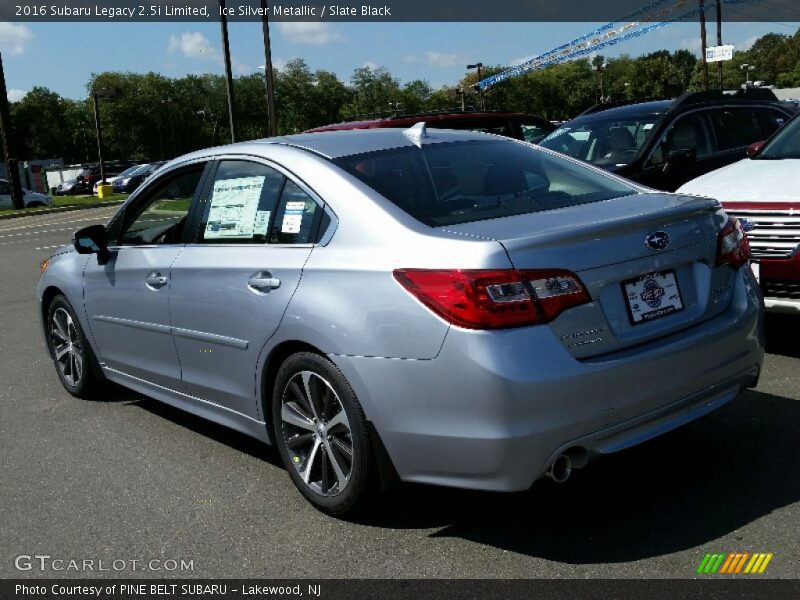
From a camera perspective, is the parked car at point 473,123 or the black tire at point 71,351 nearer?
the black tire at point 71,351

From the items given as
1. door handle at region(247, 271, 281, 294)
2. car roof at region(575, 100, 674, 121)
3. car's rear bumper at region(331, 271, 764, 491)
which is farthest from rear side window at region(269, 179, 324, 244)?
car roof at region(575, 100, 674, 121)

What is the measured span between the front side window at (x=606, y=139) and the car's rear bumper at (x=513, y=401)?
5839 mm

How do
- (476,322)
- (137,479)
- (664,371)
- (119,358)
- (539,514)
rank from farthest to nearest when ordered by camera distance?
(119,358), (137,479), (539,514), (664,371), (476,322)

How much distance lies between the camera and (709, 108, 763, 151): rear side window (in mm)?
9719

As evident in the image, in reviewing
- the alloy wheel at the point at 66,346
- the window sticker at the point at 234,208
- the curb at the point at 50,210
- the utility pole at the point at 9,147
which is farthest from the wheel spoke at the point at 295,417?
the utility pole at the point at 9,147

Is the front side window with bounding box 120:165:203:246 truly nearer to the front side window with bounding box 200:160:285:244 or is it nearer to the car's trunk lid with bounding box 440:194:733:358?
the front side window with bounding box 200:160:285:244

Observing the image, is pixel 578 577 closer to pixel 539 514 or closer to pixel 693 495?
pixel 539 514

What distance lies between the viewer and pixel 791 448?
4.25 m

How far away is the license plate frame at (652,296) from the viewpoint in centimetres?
341

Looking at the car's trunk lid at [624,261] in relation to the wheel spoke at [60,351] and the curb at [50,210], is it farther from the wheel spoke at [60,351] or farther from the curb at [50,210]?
the curb at [50,210]

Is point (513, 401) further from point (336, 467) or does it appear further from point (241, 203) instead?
point (241, 203)

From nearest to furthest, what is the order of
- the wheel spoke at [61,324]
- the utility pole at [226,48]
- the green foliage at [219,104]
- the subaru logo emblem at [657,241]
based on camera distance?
→ 1. the subaru logo emblem at [657,241]
2. the wheel spoke at [61,324]
3. the utility pole at [226,48]
4. the green foliage at [219,104]

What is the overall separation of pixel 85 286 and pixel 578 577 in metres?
3.60
